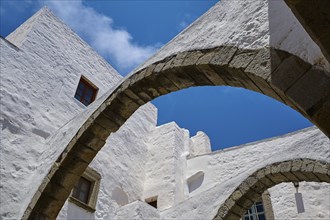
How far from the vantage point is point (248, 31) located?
119 inches

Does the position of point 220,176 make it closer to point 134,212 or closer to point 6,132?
point 134,212

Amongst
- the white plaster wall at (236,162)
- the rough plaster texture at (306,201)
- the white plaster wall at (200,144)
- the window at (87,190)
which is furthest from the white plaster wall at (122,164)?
the rough plaster texture at (306,201)

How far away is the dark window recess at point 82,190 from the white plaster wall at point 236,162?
1874 mm

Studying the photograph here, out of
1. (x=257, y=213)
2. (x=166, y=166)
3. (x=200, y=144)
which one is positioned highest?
(x=200, y=144)

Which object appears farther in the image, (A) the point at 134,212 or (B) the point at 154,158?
(B) the point at 154,158

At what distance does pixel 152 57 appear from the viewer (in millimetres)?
4461

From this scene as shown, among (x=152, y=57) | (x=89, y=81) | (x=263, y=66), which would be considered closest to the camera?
(x=263, y=66)

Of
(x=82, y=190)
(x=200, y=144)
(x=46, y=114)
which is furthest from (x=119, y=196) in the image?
(x=200, y=144)

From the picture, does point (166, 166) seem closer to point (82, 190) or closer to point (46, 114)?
point (82, 190)

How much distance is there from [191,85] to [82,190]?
511 centimetres

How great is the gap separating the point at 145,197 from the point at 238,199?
4379 millimetres

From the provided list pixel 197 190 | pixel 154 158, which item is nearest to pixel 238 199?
pixel 197 190

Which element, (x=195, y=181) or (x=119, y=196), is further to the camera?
(x=195, y=181)

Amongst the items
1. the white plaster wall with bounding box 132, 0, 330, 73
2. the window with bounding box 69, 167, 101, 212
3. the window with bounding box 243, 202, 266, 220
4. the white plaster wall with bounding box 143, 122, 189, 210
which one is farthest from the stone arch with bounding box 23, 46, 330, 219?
the window with bounding box 243, 202, 266, 220
